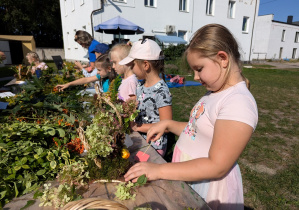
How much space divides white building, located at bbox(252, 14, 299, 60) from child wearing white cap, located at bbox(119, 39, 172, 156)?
3233 centimetres

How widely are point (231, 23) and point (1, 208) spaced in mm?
22184

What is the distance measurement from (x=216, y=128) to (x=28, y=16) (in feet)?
111

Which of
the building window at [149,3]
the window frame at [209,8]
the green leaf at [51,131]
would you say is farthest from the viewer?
the window frame at [209,8]

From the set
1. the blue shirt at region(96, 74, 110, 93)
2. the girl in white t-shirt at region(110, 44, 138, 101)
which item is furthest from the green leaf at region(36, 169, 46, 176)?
the blue shirt at region(96, 74, 110, 93)

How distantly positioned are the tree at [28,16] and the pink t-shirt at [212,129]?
107ft

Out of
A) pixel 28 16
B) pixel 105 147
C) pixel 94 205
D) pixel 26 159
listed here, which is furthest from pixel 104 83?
pixel 28 16

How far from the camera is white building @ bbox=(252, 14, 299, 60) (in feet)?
97.1

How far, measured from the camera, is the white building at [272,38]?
29594 millimetres

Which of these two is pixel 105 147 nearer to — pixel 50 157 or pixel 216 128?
pixel 50 157

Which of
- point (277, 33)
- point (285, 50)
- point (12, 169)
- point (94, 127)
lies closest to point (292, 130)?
point (94, 127)

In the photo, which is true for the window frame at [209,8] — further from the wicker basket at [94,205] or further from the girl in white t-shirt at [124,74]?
the wicker basket at [94,205]

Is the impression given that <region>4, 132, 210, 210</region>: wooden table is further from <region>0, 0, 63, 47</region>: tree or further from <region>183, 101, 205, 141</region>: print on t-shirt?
<region>0, 0, 63, 47</region>: tree

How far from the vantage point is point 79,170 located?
3.73ft

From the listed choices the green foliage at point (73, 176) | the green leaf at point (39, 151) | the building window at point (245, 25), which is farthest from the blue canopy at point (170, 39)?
the green foliage at point (73, 176)
